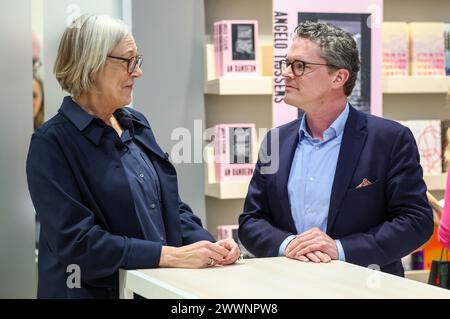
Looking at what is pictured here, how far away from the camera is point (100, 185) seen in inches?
94.4

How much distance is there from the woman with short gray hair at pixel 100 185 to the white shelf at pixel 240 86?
133 cm

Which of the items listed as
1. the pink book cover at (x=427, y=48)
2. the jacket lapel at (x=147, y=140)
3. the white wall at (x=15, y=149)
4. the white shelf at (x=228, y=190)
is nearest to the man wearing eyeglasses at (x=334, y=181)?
the jacket lapel at (x=147, y=140)

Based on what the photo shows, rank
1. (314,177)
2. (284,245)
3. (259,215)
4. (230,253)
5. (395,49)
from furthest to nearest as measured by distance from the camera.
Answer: (395,49)
(259,215)
(314,177)
(284,245)
(230,253)

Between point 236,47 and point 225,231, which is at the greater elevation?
point 236,47

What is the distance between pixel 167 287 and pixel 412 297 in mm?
633

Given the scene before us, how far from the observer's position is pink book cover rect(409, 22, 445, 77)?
14.3 feet

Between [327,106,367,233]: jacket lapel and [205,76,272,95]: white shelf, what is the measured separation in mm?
1215

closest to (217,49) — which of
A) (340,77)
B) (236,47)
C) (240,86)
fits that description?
(236,47)

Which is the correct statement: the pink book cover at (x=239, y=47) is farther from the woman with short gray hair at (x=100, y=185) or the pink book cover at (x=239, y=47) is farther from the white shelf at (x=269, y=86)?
the woman with short gray hair at (x=100, y=185)

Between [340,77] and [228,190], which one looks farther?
[228,190]

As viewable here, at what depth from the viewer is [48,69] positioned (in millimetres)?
3398

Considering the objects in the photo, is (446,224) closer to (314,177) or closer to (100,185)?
(314,177)

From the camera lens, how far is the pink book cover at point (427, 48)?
437cm

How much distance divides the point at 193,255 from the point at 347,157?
2.38ft
